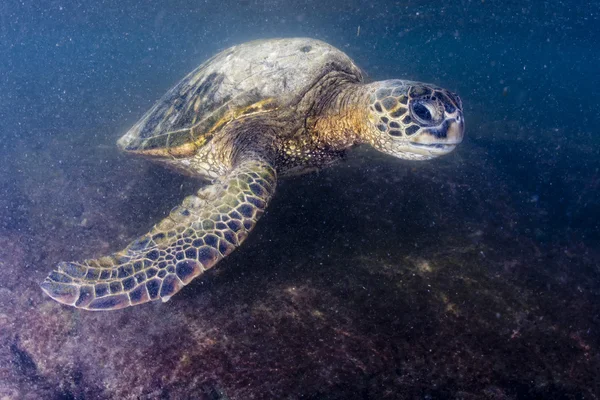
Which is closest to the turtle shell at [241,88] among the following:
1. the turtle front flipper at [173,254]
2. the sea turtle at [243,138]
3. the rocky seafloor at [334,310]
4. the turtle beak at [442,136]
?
the sea turtle at [243,138]

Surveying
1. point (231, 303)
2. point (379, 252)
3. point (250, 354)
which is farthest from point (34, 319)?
point (379, 252)

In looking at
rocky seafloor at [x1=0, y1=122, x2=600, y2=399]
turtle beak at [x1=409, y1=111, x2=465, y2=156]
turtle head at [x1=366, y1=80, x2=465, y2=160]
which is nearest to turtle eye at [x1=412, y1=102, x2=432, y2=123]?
turtle head at [x1=366, y1=80, x2=465, y2=160]

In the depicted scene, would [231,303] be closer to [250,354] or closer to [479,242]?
[250,354]

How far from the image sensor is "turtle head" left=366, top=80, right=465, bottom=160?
313 cm

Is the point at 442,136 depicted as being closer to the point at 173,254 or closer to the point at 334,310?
the point at 334,310

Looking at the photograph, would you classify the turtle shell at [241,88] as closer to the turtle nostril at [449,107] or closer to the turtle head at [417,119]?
the turtle head at [417,119]

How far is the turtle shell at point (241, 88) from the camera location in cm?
400

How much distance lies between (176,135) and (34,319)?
258 centimetres

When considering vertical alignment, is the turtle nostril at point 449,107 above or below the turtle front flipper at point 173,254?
above

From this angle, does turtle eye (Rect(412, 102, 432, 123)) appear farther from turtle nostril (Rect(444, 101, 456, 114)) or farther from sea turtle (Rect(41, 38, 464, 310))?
turtle nostril (Rect(444, 101, 456, 114))

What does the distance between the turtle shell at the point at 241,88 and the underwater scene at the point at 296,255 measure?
0.09ft

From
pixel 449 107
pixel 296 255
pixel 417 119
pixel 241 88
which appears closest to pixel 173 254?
pixel 296 255

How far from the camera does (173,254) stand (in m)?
2.59

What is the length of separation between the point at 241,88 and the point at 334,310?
293 cm
